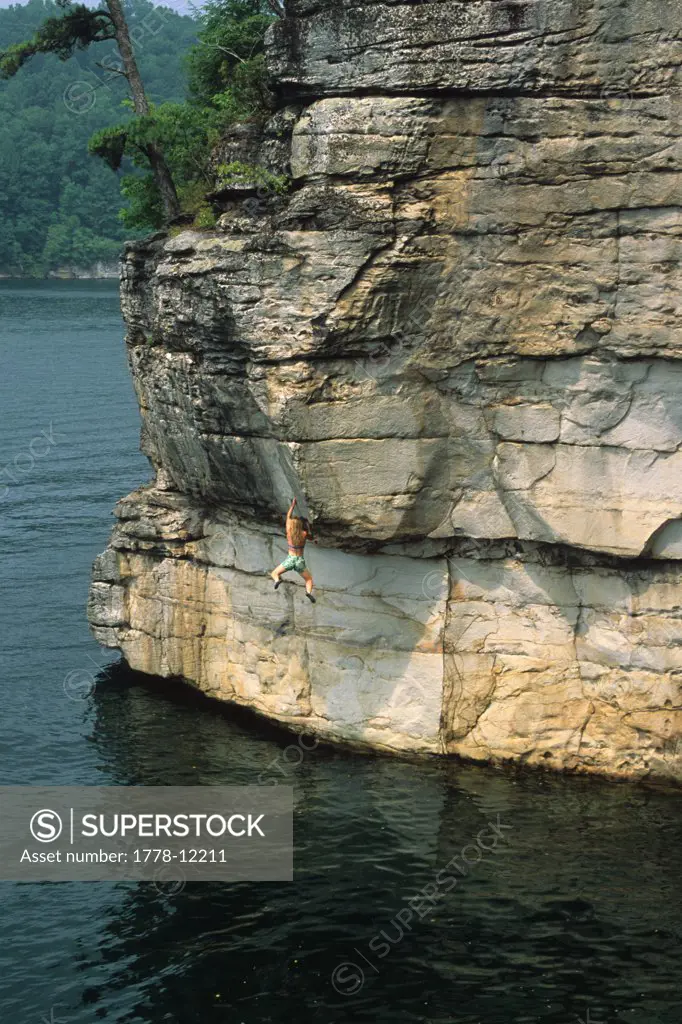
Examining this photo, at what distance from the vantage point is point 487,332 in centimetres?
2495

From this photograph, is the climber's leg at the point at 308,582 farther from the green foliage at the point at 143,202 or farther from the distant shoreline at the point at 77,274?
the distant shoreline at the point at 77,274

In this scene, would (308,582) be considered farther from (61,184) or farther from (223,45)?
(61,184)

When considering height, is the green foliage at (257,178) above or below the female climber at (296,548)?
above

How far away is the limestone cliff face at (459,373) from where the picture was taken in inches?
918

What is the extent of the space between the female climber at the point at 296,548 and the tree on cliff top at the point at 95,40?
35.7 ft

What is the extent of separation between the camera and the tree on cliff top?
3350cm

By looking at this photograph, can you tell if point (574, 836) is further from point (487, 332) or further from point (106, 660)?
point (106, 660)

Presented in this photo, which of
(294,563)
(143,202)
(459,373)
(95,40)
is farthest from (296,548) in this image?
(95,40)

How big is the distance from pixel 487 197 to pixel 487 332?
2.58 m

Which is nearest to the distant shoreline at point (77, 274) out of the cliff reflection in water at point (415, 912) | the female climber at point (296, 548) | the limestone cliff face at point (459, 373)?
the limestone cliff face at point (459, 373)

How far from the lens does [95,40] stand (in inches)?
1351

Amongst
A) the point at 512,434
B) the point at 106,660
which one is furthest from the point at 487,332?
the point at 106,660

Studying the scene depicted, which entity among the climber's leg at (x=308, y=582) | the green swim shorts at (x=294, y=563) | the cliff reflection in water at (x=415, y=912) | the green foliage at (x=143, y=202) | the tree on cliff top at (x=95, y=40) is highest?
the tree on cliff top at (x=95, y=40)

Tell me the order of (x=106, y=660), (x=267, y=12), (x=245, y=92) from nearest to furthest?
(x=245, y=92) < (x=106, y=660) < (x=267, y=12)
